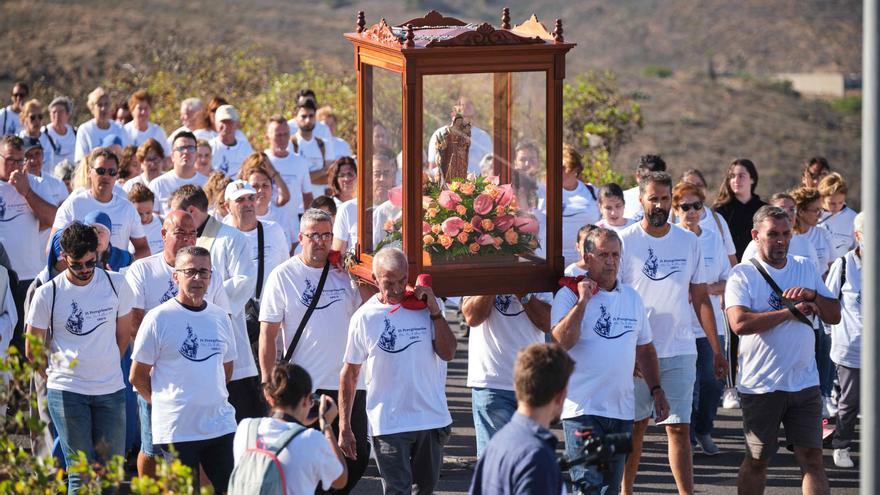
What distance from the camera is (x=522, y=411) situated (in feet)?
19.0

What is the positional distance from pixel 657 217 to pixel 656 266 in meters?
0.35

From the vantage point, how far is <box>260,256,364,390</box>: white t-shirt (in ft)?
28.1

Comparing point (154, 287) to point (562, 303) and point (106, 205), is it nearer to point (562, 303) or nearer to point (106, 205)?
point (106, 205)

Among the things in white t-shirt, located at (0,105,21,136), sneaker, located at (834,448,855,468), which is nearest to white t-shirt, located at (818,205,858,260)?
sneaker, located at (834,448,855,468)

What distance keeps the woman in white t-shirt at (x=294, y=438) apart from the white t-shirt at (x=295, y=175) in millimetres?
7234

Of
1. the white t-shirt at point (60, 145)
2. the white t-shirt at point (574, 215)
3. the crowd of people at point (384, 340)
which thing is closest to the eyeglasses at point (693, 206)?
A: the crowd of people at point (384, 340)

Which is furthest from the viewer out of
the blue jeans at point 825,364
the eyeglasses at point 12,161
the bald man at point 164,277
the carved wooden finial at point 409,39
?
the eyeglasses at point 12,161

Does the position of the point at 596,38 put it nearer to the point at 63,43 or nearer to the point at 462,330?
the point at 63,43

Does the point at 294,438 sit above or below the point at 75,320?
below

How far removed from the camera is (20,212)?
11359 mm

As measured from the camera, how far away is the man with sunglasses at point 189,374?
25.3ft

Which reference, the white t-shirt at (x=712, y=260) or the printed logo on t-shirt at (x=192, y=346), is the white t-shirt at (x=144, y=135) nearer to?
the white t-shirt at (x=712, y=260)

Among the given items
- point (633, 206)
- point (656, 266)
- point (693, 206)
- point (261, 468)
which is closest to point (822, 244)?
point (633, 206)

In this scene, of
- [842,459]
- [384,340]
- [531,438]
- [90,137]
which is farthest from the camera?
[90,137]
